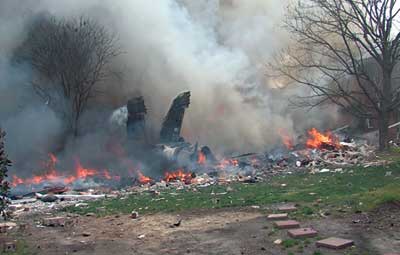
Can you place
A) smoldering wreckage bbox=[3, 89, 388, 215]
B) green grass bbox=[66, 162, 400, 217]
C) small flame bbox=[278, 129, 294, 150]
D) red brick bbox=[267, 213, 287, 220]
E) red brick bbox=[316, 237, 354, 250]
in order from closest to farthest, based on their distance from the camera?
1. red brick bbox=[316, 237, 354, 250]
2. red brick bbox=[267, 213, 287, 220]
3. green grass bbox=[66, 162, 400, 217]
4. smoldering wreckage bbox=[3, 89, 388, 215]
5. small flame bbox=[278, 129, 294, 150]

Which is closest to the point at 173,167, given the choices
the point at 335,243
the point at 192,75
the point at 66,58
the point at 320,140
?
the point at 192,75

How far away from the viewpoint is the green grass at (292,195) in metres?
7.86

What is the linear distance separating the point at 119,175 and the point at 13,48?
305 inches

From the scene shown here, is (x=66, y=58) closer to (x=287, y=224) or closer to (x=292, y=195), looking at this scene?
(x=292, y=195)

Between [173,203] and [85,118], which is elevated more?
[85,118]

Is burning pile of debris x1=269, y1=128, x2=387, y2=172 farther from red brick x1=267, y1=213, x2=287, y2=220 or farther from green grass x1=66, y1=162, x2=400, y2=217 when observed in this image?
red brick x1=267, y1=213, x2=287, y2=220

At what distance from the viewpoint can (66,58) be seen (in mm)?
19156

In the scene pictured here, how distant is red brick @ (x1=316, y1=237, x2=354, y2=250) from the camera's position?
517 centimetres

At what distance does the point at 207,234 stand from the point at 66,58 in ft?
47.6

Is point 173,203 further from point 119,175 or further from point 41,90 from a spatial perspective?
point 41,90

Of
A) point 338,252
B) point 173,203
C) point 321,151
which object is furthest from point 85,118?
point 338,252

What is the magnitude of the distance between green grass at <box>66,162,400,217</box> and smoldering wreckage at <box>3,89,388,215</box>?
40.6 inches

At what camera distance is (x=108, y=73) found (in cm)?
2167

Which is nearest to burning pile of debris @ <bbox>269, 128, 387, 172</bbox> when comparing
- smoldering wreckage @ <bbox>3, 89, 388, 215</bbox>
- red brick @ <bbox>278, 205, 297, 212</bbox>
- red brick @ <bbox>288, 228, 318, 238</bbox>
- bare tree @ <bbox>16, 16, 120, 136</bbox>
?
smoldering wreckage @ <bbox>3, 89, 388, 215</bbox>
